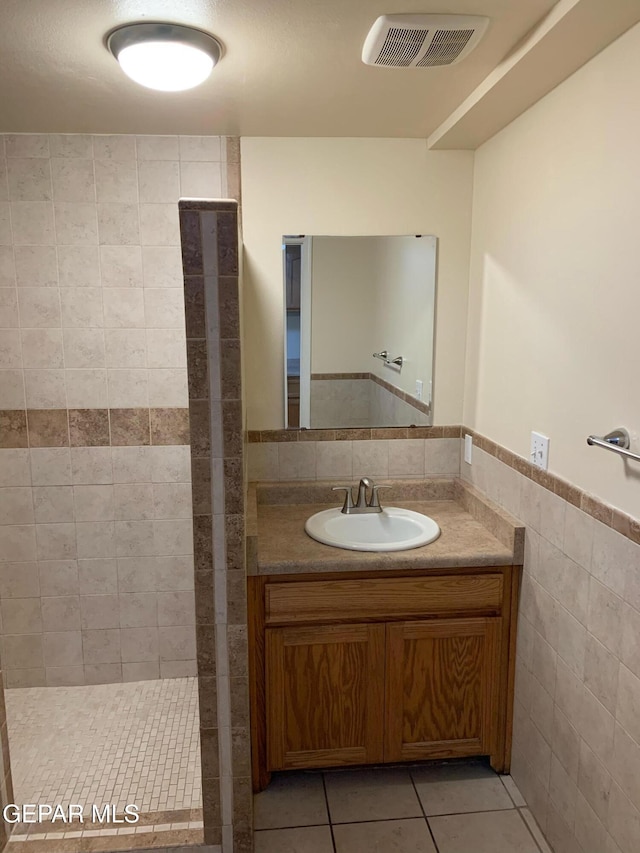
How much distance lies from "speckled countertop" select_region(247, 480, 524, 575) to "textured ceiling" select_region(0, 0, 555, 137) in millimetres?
1378

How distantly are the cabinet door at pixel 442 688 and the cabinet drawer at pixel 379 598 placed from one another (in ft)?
0.19

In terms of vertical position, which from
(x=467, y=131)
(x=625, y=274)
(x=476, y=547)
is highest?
(x=467, y=131)


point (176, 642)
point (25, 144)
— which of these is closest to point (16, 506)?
point (176, 642)

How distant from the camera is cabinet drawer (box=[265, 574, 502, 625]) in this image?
212cm

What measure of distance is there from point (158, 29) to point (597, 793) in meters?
2.22

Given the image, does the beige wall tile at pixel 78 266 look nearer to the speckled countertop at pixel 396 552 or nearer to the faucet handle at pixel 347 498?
the speckled countertop at pixel 396 552

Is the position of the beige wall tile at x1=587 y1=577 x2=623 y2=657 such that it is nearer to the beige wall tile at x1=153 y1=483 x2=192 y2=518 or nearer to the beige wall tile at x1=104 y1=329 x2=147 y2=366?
the beige wall tile at x1=153 y1=483 x2=192 y2=518

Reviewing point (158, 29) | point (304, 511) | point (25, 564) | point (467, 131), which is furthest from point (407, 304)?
point (25, 564)

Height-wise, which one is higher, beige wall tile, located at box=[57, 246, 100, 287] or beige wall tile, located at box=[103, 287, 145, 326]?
beige wall tile, located at box=[57, 246, 100, 287]

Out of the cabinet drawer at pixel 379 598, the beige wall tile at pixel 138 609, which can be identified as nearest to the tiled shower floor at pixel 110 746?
the beige wall tile at pixel 138 609

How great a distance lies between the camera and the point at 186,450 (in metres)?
2.71

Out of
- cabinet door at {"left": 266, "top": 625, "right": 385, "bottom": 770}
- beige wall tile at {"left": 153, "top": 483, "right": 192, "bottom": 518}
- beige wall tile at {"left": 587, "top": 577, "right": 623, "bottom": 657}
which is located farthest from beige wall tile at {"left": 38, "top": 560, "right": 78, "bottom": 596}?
beige wall tile at {"left": 587, "top": 577, "right": 623, "bottom": 657}

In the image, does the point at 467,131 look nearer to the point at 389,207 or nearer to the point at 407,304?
the point at 389,207

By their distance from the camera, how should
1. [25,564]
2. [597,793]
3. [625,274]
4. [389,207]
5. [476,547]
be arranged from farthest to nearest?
[25,564] → [389,207] → [476,547] → [597,793] → [625,274]
